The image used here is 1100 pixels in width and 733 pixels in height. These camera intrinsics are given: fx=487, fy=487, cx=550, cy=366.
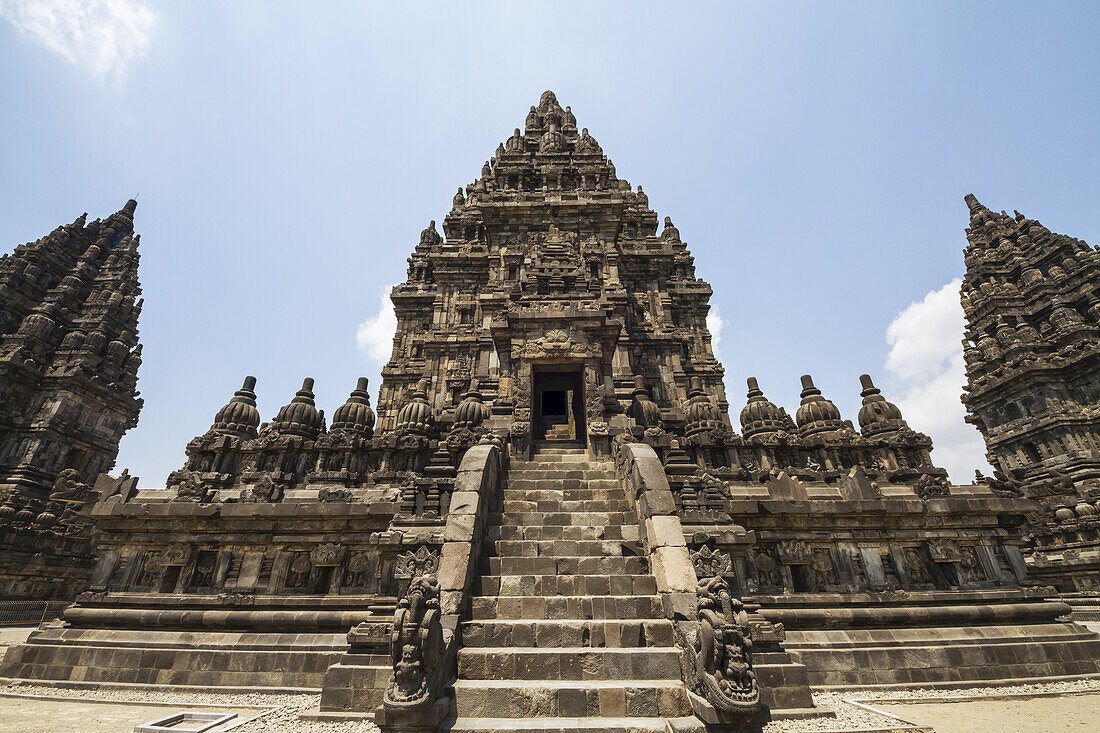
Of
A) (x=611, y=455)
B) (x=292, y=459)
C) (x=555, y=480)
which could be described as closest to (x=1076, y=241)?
(x=611, y=455)

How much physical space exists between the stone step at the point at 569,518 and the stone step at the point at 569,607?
6.79 feet

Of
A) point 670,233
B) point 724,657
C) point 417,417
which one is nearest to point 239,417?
point 417,417

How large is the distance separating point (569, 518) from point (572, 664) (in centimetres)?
337

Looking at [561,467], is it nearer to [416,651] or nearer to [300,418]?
[416,651]

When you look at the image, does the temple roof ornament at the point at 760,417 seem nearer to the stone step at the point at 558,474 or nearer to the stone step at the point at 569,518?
the stone step at the point at 558,474

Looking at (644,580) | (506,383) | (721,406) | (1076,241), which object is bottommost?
(644,580)

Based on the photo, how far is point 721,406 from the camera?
25.3 metres

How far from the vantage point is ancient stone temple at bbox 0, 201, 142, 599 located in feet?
77.8

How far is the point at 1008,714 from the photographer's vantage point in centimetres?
796

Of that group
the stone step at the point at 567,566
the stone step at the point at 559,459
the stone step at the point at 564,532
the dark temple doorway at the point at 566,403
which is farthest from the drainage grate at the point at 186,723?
the dark temple doorway at the point at 566,403

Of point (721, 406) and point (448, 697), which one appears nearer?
point (448, 697)

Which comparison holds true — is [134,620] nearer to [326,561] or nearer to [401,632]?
[326,561]

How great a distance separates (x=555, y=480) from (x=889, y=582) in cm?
813

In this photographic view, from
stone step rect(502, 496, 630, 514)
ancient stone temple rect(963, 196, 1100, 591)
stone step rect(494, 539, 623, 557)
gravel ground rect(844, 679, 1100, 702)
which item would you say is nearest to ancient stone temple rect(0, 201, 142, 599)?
stone step rect(502, 496, 630, 514)
